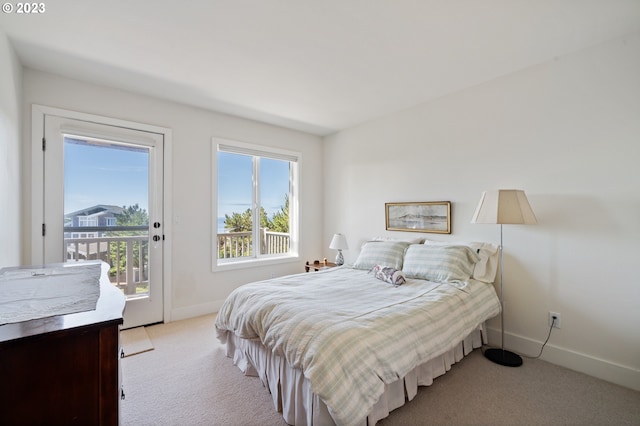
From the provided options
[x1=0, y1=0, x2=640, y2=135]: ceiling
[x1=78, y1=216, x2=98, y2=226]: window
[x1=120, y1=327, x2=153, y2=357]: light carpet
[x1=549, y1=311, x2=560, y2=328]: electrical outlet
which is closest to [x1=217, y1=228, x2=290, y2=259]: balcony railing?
[x1=120, y1=327, x2=153, y2=357]: light carpet

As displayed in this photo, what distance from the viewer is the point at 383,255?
10.1 ft

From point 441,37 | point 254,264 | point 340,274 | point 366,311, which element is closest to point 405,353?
point 366,311

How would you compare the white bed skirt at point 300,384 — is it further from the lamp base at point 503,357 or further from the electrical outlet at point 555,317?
the electrical outlet at point 555,317

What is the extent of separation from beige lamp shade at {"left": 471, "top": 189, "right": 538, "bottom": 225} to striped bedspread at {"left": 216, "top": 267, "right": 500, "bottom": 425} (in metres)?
0.62

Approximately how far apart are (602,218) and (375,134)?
8.18 ft

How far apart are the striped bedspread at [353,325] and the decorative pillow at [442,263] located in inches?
3.7

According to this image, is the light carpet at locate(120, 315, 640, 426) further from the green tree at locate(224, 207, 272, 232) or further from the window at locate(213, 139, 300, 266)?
the green tree at locate(224, 207, 272, 232)

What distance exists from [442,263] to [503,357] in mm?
903

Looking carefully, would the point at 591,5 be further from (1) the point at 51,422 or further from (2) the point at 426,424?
(1) the point at 51,422

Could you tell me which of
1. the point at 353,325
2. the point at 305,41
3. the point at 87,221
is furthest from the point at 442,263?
the point at 87,221

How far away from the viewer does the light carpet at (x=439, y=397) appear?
1725mm

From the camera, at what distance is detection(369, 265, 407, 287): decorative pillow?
2.53m

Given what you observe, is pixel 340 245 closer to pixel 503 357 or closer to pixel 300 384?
pixel 503 357

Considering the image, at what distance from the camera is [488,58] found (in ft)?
7.88
